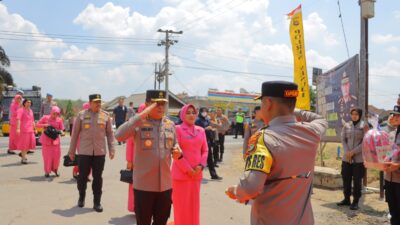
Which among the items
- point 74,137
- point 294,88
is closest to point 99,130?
point 74,137

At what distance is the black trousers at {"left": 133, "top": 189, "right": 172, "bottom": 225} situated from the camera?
451cm

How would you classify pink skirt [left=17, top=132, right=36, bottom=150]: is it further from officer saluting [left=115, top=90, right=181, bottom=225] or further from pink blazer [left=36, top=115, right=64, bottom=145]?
officer saluting [left=115, top=90, right=181, bottom=225]

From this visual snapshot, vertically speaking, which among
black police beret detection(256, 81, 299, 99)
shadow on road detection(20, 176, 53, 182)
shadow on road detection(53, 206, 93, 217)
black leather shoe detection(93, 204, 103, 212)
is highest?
black police beret detection(256, 81, 299, 99)

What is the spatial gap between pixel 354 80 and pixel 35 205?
25.0 ft

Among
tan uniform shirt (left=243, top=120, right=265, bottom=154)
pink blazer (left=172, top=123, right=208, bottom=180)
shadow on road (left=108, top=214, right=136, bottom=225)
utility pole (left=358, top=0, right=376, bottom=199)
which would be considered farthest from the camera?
utility pole (left=358, top=0, right=376, bottom=199)

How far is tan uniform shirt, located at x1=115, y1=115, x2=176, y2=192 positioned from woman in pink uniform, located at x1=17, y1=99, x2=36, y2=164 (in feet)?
28.5

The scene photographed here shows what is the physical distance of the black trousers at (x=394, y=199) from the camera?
17.6ft

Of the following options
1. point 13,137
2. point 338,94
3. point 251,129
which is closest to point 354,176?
point 251,129

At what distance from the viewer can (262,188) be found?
236cm

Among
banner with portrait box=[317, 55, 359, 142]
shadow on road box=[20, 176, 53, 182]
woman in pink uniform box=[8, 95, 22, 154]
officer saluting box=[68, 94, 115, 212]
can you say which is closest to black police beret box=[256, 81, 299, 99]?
officer saluting box=[68, 94, 115, 212]

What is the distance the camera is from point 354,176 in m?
7.54

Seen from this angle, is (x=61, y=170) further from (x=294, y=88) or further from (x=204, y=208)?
(x=294, y=88)

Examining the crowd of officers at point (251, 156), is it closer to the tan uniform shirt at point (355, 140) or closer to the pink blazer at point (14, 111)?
the tan uniform shirt at point (355, 140)

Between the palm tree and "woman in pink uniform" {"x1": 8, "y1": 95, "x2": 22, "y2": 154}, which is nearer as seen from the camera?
"woman in pink uniform" {"x1": 8, "y1": 95, "x2": 22, "y2": 154}
